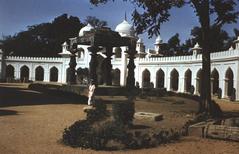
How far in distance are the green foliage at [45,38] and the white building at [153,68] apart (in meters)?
10.5

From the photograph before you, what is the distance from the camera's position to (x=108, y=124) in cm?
1254

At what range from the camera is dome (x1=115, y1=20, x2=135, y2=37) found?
61656mm

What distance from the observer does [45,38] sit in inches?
3516

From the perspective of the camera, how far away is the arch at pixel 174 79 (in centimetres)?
5844

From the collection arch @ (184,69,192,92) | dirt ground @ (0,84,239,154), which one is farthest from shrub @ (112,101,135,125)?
arch @ (184,69,192,92)

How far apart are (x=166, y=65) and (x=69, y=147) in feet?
156

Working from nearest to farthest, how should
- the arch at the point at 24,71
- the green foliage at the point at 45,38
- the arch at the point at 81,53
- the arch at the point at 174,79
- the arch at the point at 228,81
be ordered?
1. the arch at the point at 228,81
2. the arch at the point at 174,79
3. the arch at the point at 81,53
4. the arch at the point at 24,71
5. the green foliage at the point at 45,38

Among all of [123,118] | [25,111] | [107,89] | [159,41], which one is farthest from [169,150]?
[159,41]

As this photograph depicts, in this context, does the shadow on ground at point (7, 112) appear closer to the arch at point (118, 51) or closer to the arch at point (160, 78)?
the arch at point (160, 78)

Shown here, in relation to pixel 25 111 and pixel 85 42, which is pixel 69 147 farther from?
pixel 85 42

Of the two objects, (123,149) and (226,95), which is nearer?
(123,149)

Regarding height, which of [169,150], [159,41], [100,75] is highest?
[159,41]

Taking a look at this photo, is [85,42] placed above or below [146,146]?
above

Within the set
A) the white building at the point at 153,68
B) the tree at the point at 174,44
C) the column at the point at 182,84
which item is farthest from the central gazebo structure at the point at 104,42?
the tree at the point at 174,44
